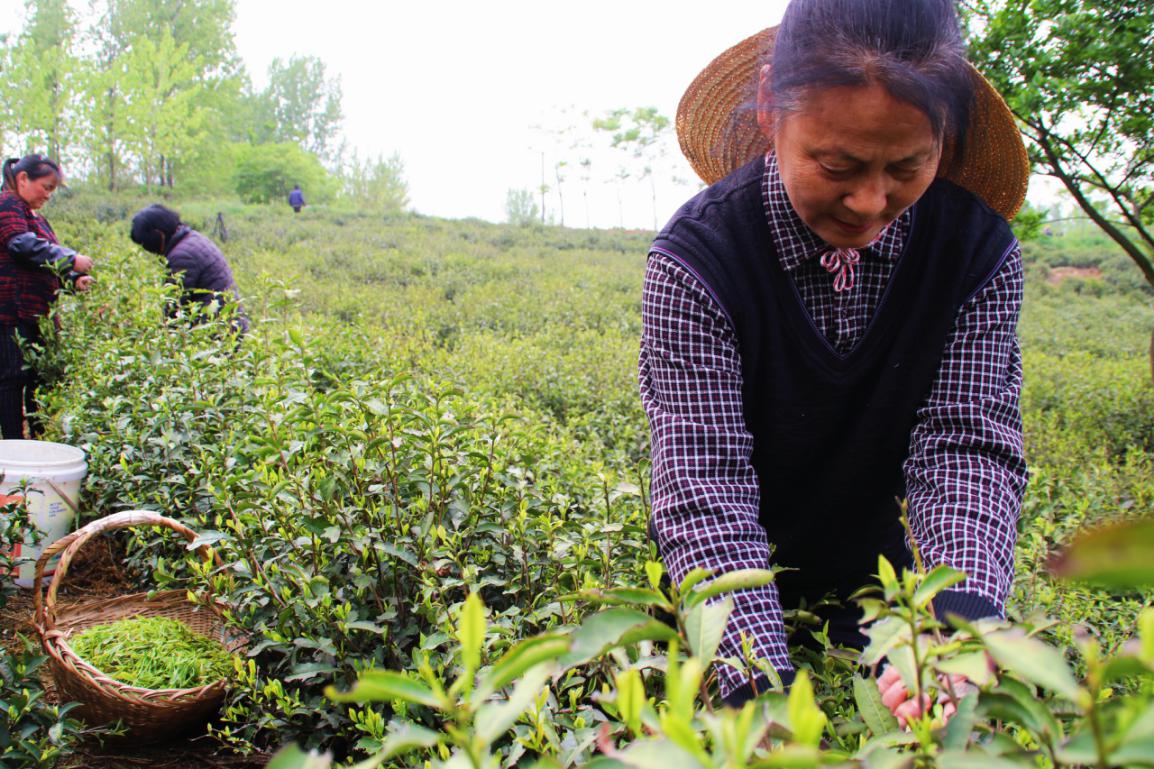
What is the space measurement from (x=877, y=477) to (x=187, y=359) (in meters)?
2.69

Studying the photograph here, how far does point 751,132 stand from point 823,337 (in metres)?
0.57

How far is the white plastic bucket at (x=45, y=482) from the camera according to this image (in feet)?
10.5

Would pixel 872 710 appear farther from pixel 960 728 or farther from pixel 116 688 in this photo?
pixel 116 688

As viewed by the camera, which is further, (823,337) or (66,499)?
(66,499)

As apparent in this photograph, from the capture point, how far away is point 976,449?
1505 mm

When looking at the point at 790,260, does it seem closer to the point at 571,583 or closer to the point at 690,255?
the point at 690,255

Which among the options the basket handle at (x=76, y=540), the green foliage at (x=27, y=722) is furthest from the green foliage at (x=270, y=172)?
the green foliage at (x=27, y=722)

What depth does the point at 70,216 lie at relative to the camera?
1600 centimetres

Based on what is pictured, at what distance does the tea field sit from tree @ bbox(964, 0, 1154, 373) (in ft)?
5.15

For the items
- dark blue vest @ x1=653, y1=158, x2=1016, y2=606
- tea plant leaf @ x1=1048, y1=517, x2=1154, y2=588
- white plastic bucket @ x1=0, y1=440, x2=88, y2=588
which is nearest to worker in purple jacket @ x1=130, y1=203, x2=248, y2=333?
white plastic bucket @ x1=0, y1=440, x2=88, y2=588

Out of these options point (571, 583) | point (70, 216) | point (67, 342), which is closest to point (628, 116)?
point (70, 216)

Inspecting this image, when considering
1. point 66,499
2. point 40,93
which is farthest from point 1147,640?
point 40,93

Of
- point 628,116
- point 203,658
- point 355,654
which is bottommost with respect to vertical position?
point 203,658

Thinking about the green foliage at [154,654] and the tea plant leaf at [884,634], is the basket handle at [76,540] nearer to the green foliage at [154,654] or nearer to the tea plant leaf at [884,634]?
the green foliage at [154,654]
